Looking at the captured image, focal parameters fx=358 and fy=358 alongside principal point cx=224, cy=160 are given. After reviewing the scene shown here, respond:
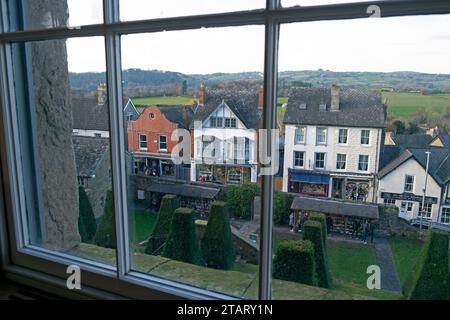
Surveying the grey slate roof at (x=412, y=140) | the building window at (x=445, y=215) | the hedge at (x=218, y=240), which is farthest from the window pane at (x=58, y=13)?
the building window at (x=445, y=215)

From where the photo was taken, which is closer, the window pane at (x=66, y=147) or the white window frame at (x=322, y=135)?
the white window frame at (x=322, y=135)

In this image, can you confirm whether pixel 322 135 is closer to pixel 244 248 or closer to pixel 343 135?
pixel 343 135

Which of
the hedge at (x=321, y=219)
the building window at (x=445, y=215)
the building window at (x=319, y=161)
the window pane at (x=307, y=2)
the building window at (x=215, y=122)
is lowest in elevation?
the hedge at (x=321, y=219)

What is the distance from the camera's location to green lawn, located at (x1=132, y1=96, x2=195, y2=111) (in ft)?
3.56

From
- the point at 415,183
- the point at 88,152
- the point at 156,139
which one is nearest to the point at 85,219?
the point at 88,152

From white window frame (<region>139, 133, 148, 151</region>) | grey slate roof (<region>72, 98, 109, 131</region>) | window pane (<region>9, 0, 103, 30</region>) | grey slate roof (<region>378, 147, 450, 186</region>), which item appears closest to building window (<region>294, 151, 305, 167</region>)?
grey slate roof (<region>378, 147, 450, 186</region>)

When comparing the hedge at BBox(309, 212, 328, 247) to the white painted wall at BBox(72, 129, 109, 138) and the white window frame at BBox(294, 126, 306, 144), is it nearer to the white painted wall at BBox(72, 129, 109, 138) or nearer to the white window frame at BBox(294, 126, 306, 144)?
the white window frame at BBox(294, 126, 306, 144)

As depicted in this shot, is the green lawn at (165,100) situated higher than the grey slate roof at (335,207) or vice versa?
the green lawn at (165,100)

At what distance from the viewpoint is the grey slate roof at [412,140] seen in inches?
32.5

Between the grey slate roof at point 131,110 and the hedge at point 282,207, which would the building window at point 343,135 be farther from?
the grey slate roof at point 131,110

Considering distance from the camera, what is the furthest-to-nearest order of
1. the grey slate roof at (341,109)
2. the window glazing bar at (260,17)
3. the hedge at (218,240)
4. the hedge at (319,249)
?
the hedge at (218,240), the hedge at (319,249), the grey slate roof at (341,109), the window glazing bar at (260,17)

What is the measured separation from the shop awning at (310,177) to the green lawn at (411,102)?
23cm

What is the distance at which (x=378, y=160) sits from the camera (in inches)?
34.9

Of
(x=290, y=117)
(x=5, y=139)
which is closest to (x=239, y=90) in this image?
(x=290, y=117)
